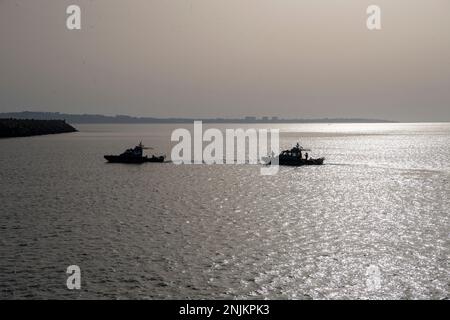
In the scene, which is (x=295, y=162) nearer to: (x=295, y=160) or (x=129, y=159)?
(x=295, y=160)

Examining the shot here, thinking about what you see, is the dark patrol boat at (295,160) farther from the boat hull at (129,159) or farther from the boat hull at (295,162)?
the boat hull at (129,159)

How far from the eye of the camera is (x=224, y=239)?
42000 millimetres

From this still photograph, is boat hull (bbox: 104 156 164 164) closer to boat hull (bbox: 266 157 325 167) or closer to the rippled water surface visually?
boat hull (bbox: 266 157 325 167)

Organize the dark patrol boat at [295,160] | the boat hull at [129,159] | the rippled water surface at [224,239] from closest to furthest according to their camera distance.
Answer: the rippled water surface at [224,239] < the dark patrol boat at [295,160] < the boat hull at [129,159]

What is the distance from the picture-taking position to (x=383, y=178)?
9650 centimetres

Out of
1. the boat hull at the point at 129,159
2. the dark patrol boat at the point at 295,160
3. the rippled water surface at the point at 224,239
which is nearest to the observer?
the rippled water surface at the point at 224,239

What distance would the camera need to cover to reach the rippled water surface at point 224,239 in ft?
96.6

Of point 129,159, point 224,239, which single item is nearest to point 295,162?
point 129,159

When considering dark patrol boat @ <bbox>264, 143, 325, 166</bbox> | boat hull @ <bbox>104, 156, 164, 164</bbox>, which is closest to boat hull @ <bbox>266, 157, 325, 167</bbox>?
dark patrol boat @ <bbox>264, 143, 325, 166</bbox>

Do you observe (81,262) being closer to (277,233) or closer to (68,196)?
(277,233)

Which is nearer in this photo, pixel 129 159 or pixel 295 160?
pixel 295 160

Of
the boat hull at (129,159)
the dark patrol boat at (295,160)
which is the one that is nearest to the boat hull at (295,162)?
the dark patrol boat at (295,160)
